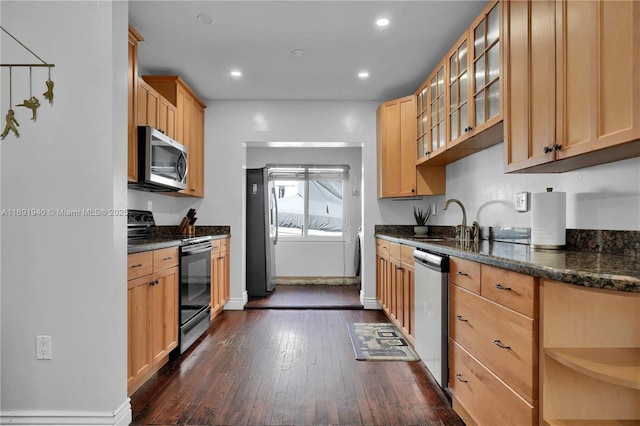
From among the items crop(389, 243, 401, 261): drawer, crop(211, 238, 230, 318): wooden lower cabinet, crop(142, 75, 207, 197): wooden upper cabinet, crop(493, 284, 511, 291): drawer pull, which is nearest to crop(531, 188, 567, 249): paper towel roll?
crop(493, 284, 511, 291): drawer pull

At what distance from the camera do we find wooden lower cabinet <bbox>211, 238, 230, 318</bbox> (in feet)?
12.6

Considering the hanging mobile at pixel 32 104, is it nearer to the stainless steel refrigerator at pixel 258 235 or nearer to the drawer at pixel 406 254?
the drawer at pixel 406 254

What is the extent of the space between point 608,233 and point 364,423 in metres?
1.54

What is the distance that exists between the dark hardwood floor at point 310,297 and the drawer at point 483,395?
7.99ft

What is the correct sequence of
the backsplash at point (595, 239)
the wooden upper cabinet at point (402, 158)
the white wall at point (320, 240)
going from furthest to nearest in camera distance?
the white wall at point (320, 240)
the wooden upper cabinet at point (402, 158)
the backsplash at point (595, 239)

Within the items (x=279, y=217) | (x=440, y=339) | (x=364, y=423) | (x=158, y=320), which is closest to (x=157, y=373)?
(x=158, y=320)

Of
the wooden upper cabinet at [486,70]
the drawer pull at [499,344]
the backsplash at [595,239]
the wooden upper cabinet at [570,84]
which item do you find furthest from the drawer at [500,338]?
the wooden upper cabinet at [486,70]

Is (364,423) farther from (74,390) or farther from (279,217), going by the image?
(279,217)

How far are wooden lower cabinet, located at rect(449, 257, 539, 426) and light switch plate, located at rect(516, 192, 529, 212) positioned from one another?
28.6 inches

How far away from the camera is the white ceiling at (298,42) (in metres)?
2.56

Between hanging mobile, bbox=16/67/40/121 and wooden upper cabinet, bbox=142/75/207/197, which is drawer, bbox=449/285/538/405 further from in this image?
wooden upper cabinet, bbox=142/75/207/197

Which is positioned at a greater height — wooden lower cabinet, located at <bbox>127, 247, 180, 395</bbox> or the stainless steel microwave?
the stainless steel microwave

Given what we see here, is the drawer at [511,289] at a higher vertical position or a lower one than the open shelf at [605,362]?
higher

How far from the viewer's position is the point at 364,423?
6.28ft
